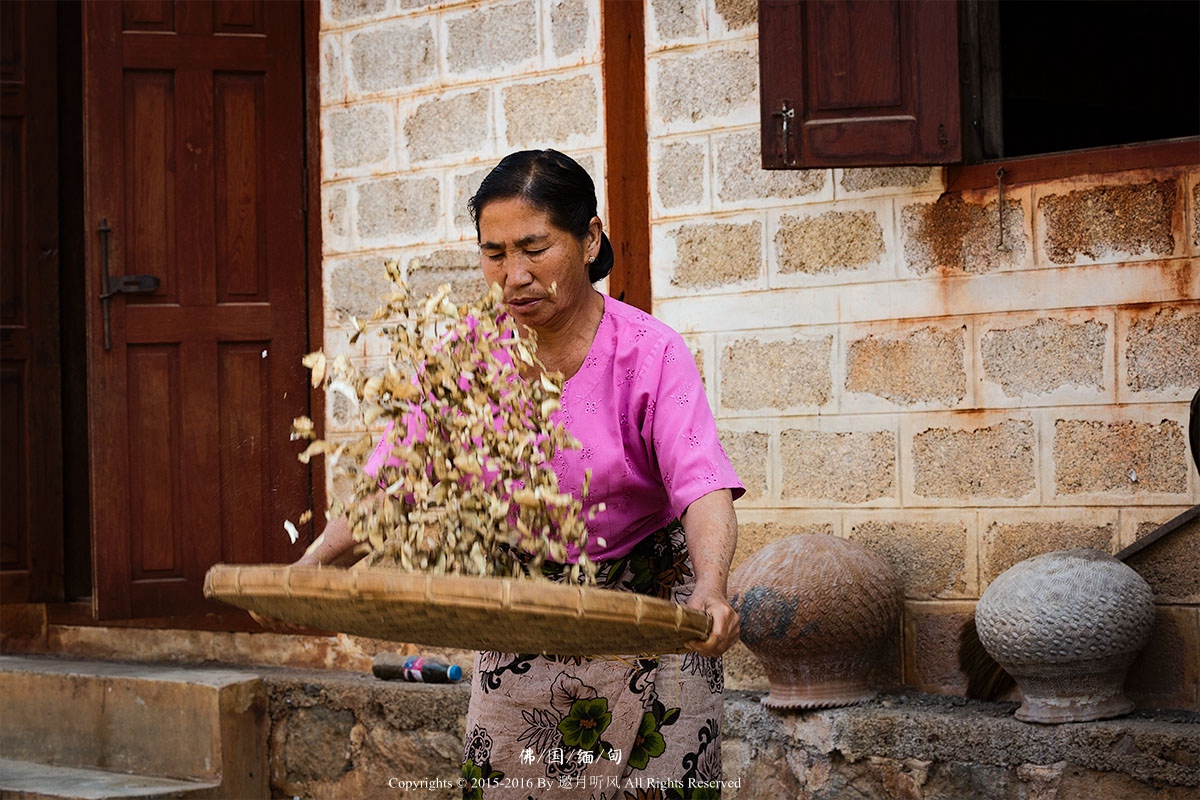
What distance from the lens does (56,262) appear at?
7121 mm

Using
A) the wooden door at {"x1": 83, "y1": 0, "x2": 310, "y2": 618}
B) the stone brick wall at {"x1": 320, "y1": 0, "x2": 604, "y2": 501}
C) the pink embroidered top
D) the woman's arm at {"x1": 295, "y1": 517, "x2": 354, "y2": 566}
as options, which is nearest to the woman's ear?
the pink embroidered top

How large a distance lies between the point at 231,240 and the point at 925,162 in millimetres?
2826

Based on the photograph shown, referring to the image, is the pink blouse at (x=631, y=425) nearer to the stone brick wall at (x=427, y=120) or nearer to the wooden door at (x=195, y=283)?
the stone brick wall at (x=427, y=120)

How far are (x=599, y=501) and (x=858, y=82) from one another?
2382 millimetres

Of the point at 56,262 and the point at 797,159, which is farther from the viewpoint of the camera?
the point at 56,262

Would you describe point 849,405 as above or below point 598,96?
below

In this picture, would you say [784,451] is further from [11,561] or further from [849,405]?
[11,561]

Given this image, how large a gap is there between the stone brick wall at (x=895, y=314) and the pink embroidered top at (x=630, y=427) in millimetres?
2120

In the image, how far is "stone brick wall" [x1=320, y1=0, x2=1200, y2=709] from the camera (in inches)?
175

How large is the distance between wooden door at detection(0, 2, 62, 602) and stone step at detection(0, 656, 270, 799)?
94 cm

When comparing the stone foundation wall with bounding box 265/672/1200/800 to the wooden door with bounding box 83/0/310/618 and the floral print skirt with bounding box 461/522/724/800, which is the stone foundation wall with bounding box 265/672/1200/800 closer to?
the wooden door with bounding box 83/0/310/618

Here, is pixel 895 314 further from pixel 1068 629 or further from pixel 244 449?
pixel 244 449

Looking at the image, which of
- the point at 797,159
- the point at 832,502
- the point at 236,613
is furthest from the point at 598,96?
the point at 236,613

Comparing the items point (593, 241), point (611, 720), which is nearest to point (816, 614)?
point (611, 720)
